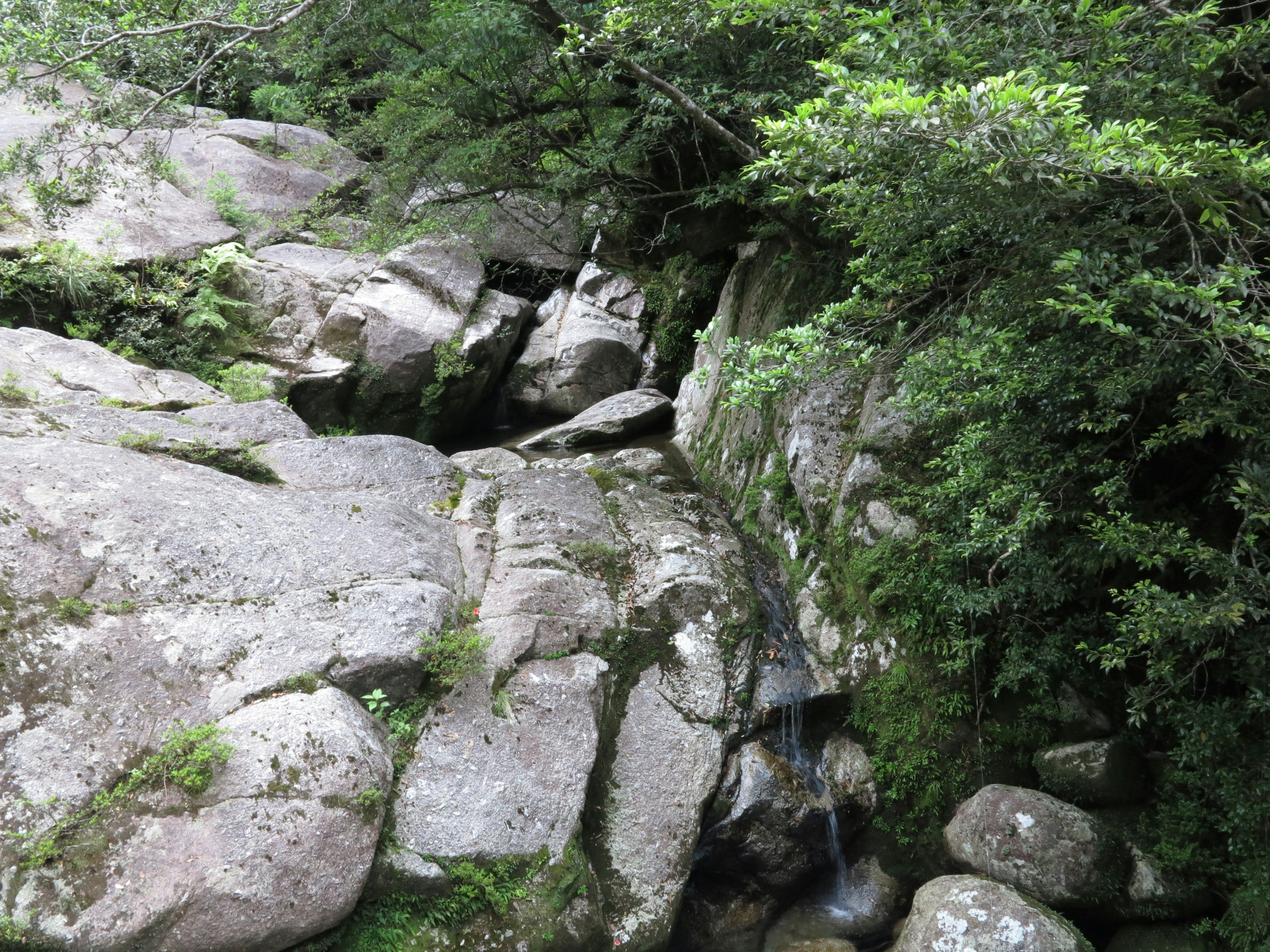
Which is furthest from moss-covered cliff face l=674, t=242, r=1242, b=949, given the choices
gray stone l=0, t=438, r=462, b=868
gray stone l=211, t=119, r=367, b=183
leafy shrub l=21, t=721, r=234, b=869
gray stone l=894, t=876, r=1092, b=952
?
gray stone l=211, t=119, r=367, b=183

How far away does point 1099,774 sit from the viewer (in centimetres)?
539

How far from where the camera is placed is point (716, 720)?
20.9 ft

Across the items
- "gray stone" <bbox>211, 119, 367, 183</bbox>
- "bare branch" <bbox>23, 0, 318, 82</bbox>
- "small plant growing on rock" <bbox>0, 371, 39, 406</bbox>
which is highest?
"bare branch" <bbox>23, 0, 318, 82</bbox>

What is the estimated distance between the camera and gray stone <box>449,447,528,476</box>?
10805 millimetres

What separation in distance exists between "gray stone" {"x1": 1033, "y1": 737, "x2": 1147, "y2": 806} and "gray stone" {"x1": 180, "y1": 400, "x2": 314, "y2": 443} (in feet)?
27.0

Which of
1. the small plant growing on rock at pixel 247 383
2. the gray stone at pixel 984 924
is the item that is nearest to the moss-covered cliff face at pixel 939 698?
the gray stone at pixel 984 924

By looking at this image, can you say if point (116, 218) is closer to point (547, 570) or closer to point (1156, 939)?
point (547, 570)

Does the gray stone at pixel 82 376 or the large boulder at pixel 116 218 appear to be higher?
the large boulder at pixel 116 218

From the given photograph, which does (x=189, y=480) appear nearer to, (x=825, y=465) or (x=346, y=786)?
(x=346, y=786)

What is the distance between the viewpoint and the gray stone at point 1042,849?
5.02 meters

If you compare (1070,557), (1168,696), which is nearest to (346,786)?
(1070,557)

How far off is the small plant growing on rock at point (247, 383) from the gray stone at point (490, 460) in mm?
3276

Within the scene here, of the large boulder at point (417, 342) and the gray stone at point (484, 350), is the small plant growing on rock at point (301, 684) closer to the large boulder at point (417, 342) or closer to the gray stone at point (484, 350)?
the large boulder at point (417, 342)

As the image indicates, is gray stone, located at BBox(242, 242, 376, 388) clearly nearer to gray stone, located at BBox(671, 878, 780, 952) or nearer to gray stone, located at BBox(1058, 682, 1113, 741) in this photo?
gray stone, located at BBox(671, 878, 780, 952)
